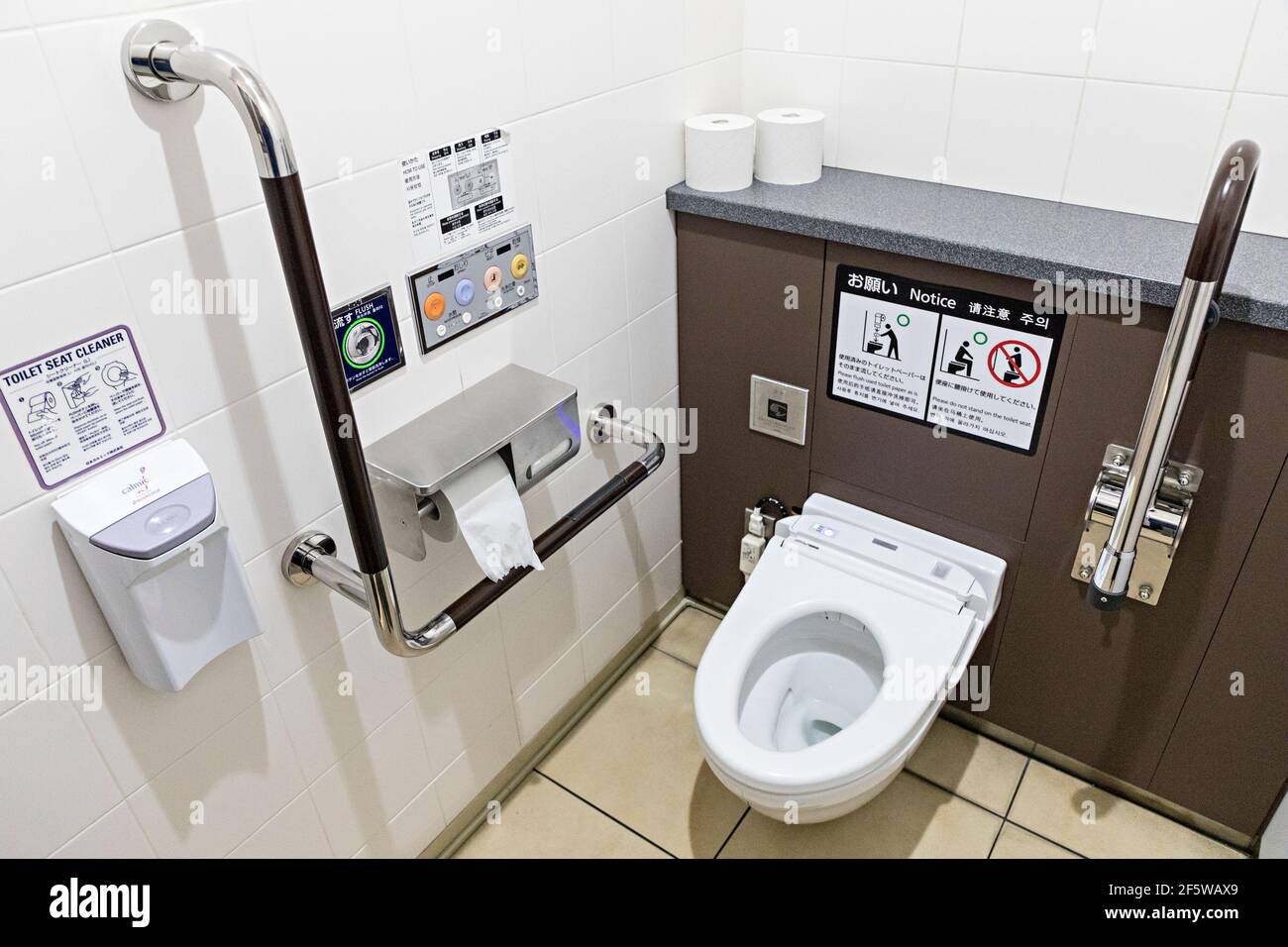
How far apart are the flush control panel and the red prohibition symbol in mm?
690

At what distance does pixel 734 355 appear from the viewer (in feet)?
5.34

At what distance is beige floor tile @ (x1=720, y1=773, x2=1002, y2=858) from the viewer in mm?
1538

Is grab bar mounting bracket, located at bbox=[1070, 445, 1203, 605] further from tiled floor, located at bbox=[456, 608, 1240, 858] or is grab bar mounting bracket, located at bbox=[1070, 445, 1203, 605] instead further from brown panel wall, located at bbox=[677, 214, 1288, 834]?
tiled floor, located at bbox=[456, 608, 1240, 858]

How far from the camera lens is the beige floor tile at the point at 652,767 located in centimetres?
159

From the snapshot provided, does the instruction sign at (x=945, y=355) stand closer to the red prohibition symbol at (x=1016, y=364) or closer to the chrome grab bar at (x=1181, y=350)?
the red prohibition symbol at (x=1016, y=364)

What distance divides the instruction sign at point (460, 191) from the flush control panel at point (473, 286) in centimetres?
2

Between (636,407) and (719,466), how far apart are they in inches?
9.6

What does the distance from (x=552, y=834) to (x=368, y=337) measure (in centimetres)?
95

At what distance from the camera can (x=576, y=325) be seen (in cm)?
143

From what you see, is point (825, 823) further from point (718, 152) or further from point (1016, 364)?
point (718, 152)

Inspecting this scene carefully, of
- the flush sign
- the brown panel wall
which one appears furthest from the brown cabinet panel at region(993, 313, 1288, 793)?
the flush sign

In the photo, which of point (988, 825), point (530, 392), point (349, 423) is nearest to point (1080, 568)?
point (988, 825)

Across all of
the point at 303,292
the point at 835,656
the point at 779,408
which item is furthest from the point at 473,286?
the point at 835,656
